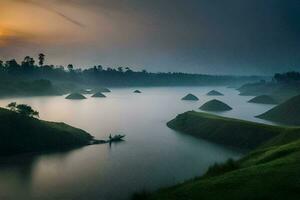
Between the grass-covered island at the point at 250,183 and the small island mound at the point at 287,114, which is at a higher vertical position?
the small island mound at the point at 287,114

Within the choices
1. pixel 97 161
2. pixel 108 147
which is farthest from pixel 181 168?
pixel 108 147

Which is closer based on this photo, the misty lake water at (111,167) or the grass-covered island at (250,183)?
the grass-covered island at (250,183)

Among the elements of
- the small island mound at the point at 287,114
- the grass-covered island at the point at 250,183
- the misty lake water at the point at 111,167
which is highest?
the small island mound at the point at 287,114

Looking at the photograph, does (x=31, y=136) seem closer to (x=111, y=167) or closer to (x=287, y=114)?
(x=111, y=167)

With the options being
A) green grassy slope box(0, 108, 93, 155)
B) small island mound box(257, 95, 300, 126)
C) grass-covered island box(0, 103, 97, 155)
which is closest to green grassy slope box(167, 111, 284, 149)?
grass-covered island box(0, 103, 97, 155)

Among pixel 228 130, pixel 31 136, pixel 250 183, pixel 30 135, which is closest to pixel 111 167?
pixel 31 136

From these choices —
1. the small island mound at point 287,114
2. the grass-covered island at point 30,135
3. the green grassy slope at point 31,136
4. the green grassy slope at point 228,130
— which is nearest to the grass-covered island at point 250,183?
the green grassy slope at point 228,130

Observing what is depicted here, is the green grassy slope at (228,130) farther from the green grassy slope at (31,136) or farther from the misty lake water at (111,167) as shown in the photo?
the green grassy slope at (31,136)

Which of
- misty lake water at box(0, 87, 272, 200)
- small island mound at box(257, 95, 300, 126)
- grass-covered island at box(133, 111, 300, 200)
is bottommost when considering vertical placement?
misty lake water at box(0, 87, 272, 200)

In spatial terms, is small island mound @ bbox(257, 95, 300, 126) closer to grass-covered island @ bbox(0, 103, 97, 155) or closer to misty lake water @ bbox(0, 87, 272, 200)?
misty lake water @ bbox(0, 87, 272, 200)
